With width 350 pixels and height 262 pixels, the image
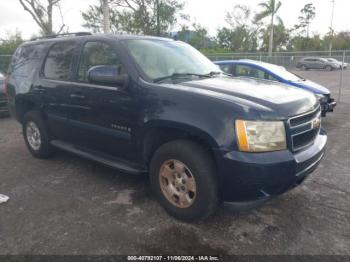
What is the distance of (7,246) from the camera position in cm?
281

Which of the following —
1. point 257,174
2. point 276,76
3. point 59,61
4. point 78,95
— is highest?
point 59,61

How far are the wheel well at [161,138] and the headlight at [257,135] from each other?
34cm

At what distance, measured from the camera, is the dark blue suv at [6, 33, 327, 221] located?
2.70m

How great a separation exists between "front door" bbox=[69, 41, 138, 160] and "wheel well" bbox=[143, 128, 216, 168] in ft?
0.60

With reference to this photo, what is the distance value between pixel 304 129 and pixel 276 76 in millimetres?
4980

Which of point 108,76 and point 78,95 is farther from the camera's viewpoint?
point 78,95

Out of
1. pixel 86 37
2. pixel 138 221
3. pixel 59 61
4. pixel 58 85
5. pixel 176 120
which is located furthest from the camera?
pixel 59 61

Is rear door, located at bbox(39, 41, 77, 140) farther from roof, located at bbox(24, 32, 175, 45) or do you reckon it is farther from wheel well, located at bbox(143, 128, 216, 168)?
wheel well, located at bbox(143, 128, 216, 168)

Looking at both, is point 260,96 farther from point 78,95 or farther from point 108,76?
point 78,95

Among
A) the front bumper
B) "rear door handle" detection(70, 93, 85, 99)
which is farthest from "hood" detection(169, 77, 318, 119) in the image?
"rear door handle" detection(70, 93, 85, 99)

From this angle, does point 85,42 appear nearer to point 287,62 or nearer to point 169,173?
point 169,173

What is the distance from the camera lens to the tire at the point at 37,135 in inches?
190

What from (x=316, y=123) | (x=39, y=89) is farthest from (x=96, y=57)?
A: (x=316, y=123)

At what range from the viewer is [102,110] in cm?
372
